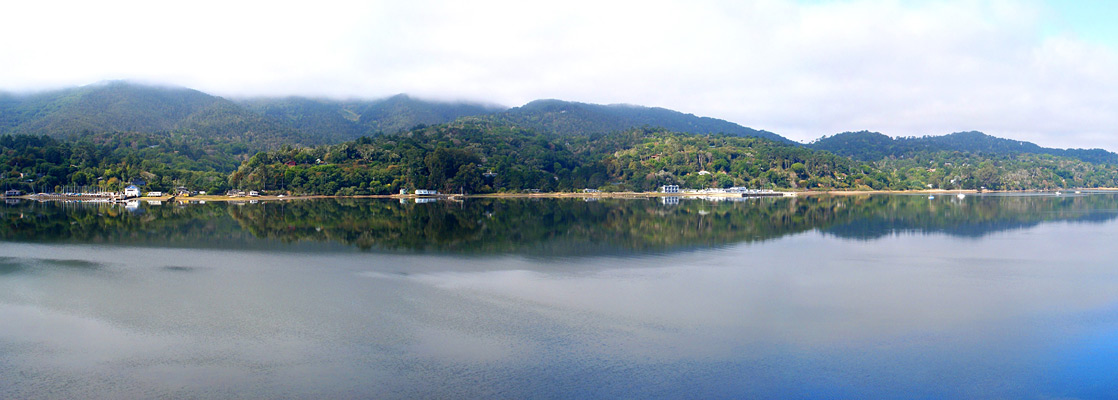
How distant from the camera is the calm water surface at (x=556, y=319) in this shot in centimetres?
938

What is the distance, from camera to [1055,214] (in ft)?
142

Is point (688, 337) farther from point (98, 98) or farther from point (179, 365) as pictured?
point (98, 98)

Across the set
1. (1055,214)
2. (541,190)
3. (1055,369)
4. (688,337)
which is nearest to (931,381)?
(1055,369)

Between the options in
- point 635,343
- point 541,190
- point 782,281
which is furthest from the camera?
point 541,190

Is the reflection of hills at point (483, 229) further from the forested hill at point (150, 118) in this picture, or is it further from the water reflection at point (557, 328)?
the forested hill at point (150, 118)

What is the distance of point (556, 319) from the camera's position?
12.8 m

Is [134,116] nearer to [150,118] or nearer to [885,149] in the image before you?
[150,118]

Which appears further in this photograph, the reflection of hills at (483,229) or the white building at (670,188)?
the white building at (670,188)

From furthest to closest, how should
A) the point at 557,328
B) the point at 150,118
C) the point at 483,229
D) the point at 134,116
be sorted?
1. the point at 150,118
2. the point at 134,116
3. the point at 483,229
4. the point at 557,328

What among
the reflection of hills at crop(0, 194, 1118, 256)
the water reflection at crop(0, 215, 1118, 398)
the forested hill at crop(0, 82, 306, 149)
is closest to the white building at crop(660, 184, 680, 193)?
the reflection of hills at crop(0, 194, 1118, 256)

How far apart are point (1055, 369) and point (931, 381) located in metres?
2.12

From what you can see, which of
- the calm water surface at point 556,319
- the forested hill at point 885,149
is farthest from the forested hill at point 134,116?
the forested hill at point 885,149

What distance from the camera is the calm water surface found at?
9383 millimetres

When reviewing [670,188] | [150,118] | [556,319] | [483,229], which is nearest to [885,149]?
[670,188]
